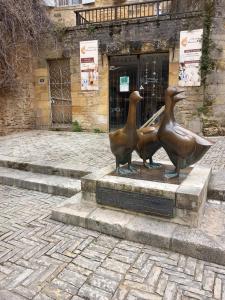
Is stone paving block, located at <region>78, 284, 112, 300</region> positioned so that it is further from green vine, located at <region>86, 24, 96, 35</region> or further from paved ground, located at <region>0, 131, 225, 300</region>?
green vine, located at <region>86, 24, 96, 35</region>

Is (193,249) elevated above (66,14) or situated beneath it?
situated beneath

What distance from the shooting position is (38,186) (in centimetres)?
418

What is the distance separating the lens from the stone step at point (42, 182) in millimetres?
3961

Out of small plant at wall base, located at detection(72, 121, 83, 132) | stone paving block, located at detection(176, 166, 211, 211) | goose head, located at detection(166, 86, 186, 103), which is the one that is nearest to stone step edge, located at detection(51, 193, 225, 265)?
stone paving block, located at detection(176, 166, 211, 211)

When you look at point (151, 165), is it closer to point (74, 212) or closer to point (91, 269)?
point (74, 212)

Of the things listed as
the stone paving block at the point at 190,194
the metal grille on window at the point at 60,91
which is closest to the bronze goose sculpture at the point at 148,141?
the stone paving block at the point at 190,194

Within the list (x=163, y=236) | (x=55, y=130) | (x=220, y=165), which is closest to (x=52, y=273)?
(x=163, y=236)

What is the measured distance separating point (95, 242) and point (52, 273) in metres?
0.57

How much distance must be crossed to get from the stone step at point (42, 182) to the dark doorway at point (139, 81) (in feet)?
16.5

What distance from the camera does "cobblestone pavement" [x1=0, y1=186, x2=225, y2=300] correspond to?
6.35 feet

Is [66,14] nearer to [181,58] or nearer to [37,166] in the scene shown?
[181,58]

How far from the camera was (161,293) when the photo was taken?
75.8 inches

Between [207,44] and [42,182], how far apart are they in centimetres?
615

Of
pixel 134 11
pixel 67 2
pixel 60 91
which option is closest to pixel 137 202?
pixel 60 91
